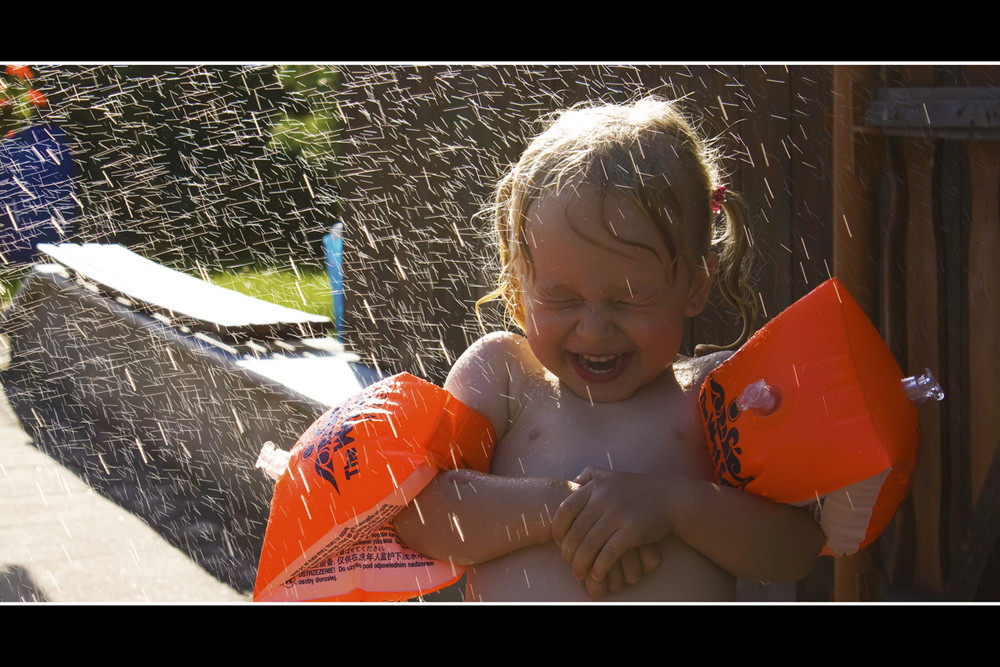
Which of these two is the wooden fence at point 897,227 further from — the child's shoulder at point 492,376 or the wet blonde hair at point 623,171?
the child's shoulder at point 492,376

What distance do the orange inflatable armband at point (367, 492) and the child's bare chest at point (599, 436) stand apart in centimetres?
7

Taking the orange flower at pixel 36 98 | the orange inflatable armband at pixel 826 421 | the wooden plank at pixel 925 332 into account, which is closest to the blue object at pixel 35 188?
the orange flower at pixel 36 98

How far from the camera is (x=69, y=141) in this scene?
10609 millimetres

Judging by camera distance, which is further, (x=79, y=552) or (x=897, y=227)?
(x=79, y=552)

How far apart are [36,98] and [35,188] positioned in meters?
2.41

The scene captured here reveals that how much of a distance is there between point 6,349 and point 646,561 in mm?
6511

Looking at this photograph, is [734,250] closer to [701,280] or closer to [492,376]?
[701,280]

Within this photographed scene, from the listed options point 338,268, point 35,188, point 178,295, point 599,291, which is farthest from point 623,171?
point 35,188

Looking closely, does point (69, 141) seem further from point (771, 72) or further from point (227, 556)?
point (771, 72)

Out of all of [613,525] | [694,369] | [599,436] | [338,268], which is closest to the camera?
[613,525]

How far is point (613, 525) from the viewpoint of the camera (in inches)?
67.2

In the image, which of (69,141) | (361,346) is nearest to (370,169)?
(361,346)

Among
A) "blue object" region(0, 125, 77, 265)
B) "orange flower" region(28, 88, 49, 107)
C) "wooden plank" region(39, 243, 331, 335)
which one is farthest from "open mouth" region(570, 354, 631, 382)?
"blue object" region(0, 125, 77, 265)

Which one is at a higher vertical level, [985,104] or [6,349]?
[985,104]
